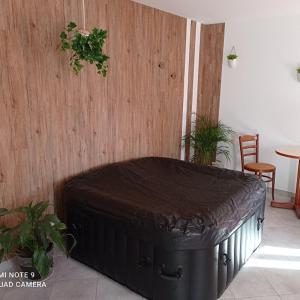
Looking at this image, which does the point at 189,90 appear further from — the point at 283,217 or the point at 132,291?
the point at 132,291

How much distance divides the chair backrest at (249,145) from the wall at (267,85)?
110 millimetres

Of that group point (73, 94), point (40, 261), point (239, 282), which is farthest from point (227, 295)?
point (73, 94)

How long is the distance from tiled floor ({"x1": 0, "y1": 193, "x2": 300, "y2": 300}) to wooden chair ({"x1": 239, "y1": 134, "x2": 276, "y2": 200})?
3.56ft

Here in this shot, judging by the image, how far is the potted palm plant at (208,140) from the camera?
4.13 m

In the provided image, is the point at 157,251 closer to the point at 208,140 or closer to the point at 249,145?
the point at 208,140

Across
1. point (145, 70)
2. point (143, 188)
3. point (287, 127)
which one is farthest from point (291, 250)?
point (145, 70)

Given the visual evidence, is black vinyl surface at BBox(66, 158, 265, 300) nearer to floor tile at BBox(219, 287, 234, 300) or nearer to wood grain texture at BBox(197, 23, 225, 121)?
floor tile at BBox(219, 287, 234, 300)

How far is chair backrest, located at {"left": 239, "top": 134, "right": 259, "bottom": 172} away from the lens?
3990 millimetres

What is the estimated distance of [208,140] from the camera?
162 inches

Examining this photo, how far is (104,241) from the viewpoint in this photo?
2.25 metres

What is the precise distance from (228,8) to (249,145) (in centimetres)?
180

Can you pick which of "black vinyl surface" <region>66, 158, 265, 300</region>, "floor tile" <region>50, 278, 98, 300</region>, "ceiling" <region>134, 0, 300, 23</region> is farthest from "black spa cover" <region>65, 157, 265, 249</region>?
"ceiling" <region>134, 0, 300, 23</region>

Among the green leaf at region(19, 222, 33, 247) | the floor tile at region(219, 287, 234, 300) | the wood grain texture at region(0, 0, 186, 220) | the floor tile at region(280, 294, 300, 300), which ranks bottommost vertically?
the floor tile at region(219, 287, 234, 300)

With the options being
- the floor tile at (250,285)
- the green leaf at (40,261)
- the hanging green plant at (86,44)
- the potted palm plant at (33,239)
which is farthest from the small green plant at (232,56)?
the green leaf at (40,261)
